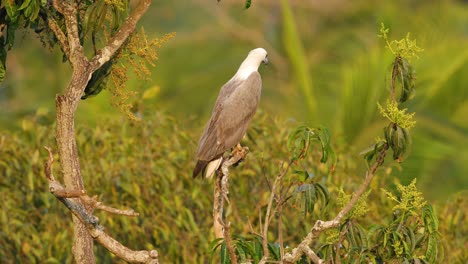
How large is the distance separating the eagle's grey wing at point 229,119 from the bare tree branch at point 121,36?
1.70 meters

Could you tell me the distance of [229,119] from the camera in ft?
27.4

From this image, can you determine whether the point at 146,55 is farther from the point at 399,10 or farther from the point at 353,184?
the point at 399,10

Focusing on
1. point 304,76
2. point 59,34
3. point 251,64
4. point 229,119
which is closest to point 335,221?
point 59,34

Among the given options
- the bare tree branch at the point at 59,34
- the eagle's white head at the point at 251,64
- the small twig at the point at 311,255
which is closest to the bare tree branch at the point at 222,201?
the small twig at the point at 311,255

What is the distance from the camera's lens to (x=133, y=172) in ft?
33.3

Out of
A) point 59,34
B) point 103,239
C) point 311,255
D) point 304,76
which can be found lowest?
point 103,239

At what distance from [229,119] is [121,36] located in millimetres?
1931

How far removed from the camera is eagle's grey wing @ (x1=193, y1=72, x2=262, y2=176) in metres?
8.15

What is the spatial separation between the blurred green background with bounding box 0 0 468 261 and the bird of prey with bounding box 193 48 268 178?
1.53m

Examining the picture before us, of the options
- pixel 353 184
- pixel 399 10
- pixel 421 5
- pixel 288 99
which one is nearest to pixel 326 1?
pixel 421 5

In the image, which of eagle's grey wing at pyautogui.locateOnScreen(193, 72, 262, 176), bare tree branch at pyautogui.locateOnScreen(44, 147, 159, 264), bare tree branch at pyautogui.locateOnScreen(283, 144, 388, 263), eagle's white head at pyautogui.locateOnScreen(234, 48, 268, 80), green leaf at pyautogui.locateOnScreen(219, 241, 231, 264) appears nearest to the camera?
bare tree branch at pyautogui.locateOnScreen(44, 147, 159, 264)

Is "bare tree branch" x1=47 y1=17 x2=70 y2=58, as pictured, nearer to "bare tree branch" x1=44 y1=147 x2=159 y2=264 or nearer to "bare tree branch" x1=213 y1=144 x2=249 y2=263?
"bare tree branch" x1=44 y1=147 x2=159 y2=264

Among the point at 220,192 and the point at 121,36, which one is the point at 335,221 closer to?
the point at 220,192

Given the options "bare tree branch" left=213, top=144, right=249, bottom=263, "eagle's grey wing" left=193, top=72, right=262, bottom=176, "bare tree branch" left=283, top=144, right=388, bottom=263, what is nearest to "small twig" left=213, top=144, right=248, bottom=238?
"bare tree branch" left=213, top=144, right=249, bottom=263
